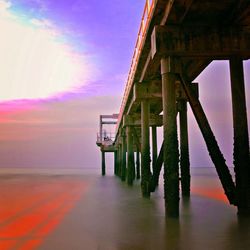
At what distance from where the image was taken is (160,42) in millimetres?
7590

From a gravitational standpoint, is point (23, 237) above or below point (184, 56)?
below

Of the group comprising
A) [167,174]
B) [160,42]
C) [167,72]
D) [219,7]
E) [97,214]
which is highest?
[219,7]

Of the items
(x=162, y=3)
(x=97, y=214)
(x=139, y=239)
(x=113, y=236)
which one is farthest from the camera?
(x=97, y=214)

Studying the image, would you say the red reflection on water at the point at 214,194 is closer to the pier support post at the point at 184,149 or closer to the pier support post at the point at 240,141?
the pier support post at the point at 184,149

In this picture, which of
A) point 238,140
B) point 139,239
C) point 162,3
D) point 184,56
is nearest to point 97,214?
point 139,239

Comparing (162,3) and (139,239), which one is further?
(162,3)

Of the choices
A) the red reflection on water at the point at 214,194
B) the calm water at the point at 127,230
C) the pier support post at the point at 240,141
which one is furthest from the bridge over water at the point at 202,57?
the red reflection on water at the point at 214,194

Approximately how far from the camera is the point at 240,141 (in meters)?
7.95

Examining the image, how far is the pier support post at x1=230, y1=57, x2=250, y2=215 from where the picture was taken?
7.82 m

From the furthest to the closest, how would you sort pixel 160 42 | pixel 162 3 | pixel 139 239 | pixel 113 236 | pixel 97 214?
1. pixel 97 214
2. pixel 160 42
3. pixel 162 3
4. pixel 113 236
5. pixel 139 239

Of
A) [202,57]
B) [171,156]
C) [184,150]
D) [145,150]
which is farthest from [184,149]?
[202,57]

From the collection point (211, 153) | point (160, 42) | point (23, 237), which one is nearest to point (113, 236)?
point (23, 237)

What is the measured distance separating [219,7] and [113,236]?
17.2 feet

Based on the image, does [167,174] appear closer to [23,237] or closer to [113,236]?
[113,236]
